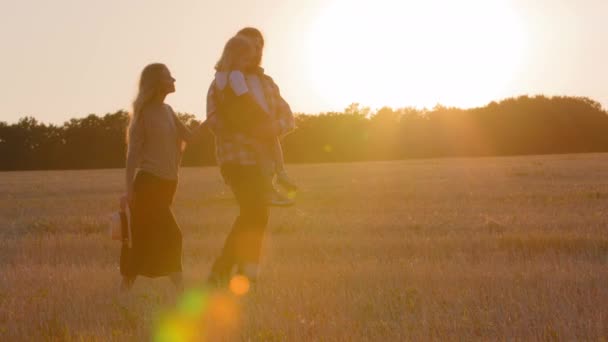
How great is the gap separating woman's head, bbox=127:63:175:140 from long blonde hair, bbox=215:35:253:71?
1.95 feet

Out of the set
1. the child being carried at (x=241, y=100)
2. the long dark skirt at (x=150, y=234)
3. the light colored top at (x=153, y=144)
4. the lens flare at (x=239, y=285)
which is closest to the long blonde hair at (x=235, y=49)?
the child being carried at (x=241, y=100)

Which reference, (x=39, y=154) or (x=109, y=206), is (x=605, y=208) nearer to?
(x=109, y=206)

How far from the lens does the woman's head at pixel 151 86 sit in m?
6.83

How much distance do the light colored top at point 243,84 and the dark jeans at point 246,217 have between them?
20.4 inches

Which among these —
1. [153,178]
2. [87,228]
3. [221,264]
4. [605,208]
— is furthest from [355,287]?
[605,208]

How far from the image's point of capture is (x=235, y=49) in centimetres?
650

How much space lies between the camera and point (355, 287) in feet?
22.6

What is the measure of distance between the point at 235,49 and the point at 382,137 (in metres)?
65.1

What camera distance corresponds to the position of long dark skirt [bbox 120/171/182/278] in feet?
22.5

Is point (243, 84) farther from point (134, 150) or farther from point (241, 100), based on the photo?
point (134, 150)

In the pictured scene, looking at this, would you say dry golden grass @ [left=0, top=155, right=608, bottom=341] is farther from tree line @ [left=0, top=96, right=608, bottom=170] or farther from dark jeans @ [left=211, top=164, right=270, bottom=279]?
tree line @ [left=0, top=96, right=608, bottom=170]

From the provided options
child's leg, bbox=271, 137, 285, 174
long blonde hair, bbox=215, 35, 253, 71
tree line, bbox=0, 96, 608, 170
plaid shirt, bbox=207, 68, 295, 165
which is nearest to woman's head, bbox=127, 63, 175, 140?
plaid shirt, bbox=207, 68, 295, 165

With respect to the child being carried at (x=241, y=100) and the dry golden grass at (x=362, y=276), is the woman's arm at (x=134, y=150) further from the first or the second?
the dry golden grass at (x=362, y=276)

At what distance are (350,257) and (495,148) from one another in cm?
6060
